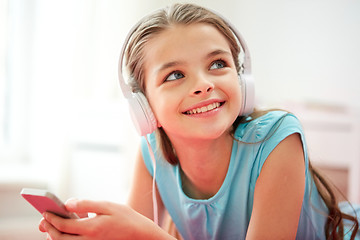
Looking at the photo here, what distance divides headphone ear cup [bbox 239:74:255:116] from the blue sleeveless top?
0.07 metres

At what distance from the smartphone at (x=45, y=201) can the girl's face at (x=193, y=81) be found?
1.12ft

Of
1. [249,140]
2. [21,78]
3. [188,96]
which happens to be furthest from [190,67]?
[21,78]

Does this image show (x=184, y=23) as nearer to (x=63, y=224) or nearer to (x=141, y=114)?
(x=141, y=114)

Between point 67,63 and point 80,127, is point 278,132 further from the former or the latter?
point 80,127

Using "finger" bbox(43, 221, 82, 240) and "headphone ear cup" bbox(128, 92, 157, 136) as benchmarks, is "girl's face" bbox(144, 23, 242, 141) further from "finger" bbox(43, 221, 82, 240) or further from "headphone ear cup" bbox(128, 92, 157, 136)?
"finger" bbox(43, 221, 82, 240)

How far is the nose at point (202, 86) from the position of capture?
34.6 inches

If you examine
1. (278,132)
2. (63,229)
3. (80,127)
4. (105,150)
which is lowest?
(105,150)

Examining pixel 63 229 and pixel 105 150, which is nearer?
pixel 63 229

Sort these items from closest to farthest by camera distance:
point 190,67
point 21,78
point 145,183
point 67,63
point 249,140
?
point 190,67 < point 249,140 < point 145,183 < point 67,63 < point 21,78

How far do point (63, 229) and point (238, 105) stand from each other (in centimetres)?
51

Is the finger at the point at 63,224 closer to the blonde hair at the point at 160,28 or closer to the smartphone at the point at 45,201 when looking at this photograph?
the smartphone at the point at 45,201

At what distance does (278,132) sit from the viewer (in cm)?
97

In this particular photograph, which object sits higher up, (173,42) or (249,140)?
(173,42)

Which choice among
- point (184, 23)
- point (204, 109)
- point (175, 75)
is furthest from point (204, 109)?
point (184, 23)
